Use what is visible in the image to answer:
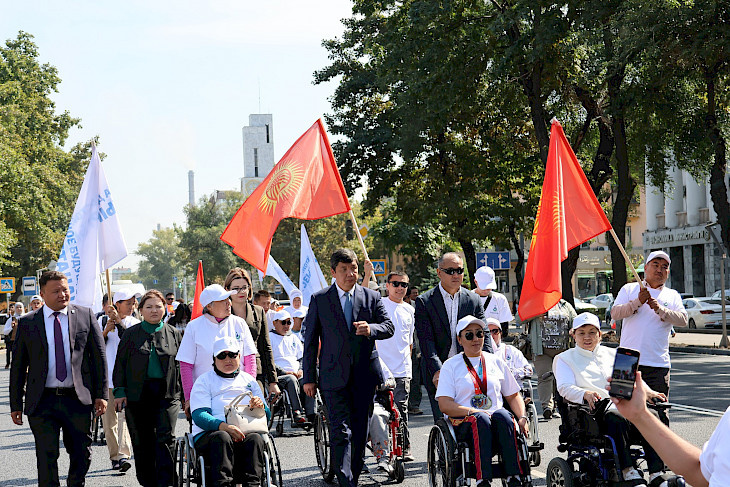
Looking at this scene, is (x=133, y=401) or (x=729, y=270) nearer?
(x=133, y=401)

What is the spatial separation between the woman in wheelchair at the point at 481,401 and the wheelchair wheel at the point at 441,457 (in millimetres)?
99

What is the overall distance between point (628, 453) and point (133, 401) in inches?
166

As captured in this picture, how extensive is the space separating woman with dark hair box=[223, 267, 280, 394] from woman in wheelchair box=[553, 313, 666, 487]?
2.98 meters

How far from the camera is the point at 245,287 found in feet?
32.4

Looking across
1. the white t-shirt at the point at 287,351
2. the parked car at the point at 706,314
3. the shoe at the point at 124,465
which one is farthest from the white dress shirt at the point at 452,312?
the parked car at the point at 706,314

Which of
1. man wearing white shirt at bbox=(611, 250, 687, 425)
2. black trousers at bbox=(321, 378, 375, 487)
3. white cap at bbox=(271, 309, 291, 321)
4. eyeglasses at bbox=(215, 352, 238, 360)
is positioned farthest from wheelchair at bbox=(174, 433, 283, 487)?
white cap at bbox=(271, 309, 291, 321)

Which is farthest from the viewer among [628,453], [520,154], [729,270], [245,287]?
[729,270]

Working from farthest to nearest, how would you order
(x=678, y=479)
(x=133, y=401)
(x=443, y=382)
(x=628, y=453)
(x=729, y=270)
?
(x=729, y=270)
(x=133, y=401)
(x=443, y=382)
(x=628, y=453)
(x=678, y=479)

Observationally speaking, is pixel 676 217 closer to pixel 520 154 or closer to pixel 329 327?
pixel 520 154

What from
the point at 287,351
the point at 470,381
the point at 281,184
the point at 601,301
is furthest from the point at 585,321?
the point at 601,301

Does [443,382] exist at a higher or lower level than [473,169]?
lower

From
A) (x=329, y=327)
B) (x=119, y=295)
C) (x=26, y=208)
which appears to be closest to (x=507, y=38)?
(x=119, y=295)

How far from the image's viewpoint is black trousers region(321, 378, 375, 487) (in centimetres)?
807

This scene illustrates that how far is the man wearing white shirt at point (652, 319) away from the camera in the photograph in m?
8.64
